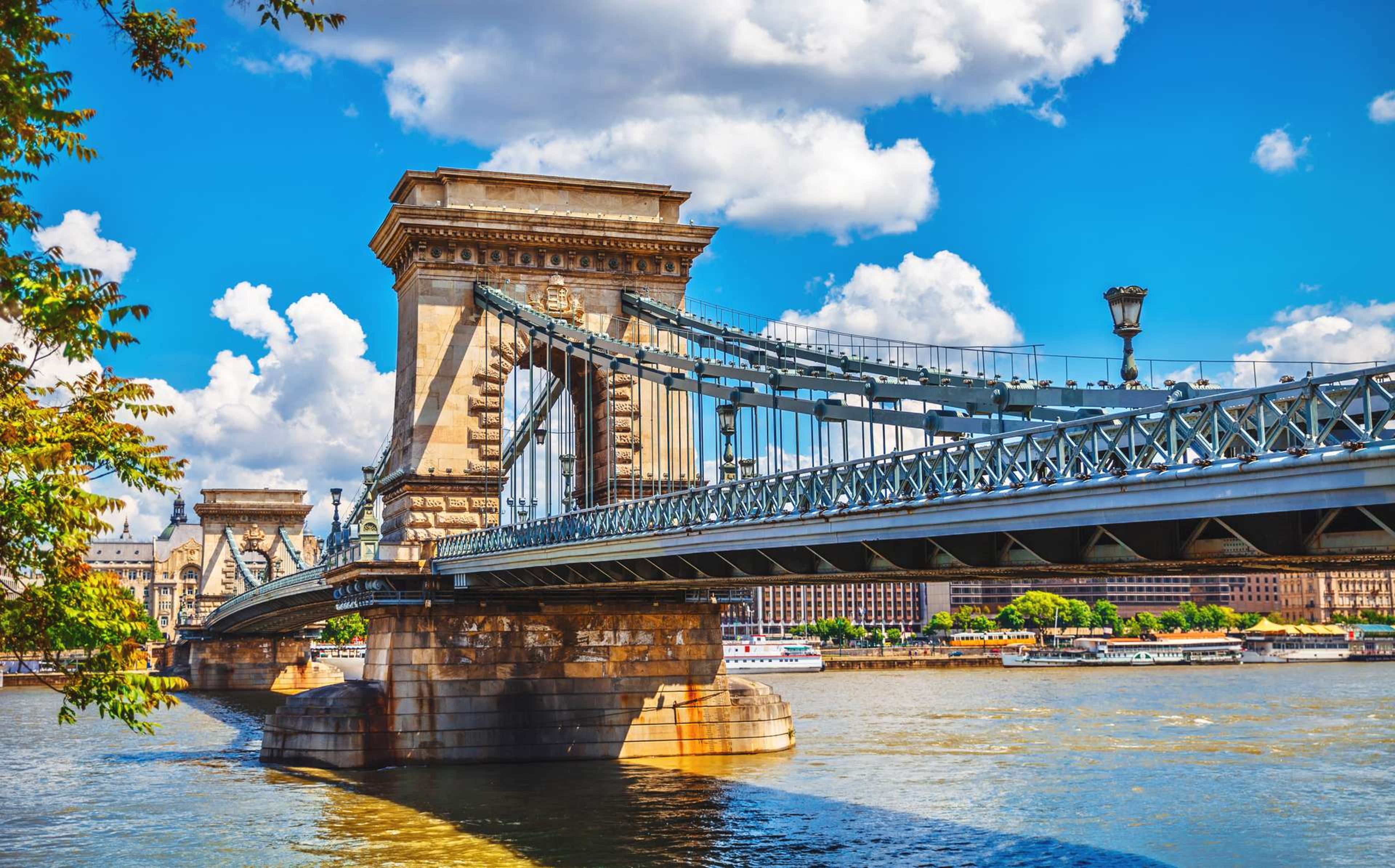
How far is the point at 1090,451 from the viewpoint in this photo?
844 inches

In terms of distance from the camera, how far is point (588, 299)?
55219mm

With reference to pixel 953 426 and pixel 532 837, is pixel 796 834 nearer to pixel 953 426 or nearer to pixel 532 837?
pixel 532 837

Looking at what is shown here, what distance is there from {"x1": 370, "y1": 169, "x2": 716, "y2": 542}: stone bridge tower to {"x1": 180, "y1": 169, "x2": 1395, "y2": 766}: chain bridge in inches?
3.9

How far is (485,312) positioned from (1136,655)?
9987 cm

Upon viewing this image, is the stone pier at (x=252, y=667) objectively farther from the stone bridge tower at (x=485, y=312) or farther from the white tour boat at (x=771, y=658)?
the stone bridge tower at (x=485, y=312)

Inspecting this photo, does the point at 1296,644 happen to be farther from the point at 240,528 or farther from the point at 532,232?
the point at 532,232

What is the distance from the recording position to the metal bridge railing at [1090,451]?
17.7 meters

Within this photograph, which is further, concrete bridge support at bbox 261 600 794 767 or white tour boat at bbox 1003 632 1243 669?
white tour boat at bbox 1003 632 1243 669

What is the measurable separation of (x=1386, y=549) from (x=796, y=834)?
16418mm

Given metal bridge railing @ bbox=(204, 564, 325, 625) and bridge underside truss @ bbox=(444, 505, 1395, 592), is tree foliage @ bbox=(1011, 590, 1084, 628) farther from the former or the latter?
bridge underside truss @ bbox=(444, 505, 1395, 592)

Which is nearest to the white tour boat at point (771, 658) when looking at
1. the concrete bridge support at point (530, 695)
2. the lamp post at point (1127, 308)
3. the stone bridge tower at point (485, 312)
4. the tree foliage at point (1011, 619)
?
the tree foliage at point (1011, 619)

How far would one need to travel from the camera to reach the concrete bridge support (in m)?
43.8

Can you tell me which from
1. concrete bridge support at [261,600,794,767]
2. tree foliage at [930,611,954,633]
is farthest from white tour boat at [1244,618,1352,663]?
concrete bridge support at [261,600,794,767]

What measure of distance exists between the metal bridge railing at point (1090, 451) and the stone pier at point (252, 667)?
268ft
